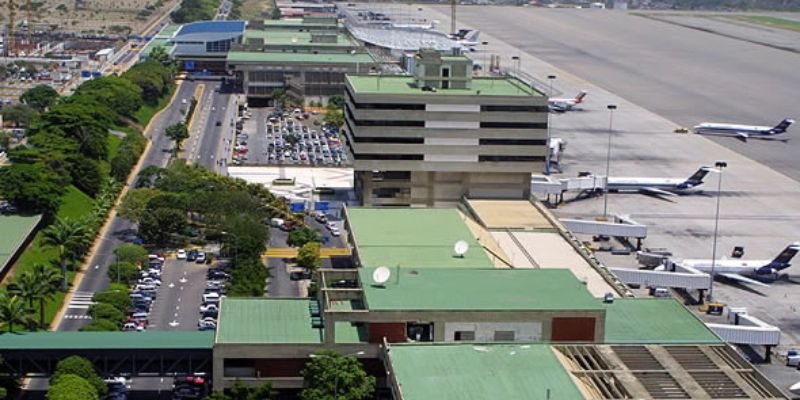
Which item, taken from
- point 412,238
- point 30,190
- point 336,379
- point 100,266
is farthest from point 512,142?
point 336,379

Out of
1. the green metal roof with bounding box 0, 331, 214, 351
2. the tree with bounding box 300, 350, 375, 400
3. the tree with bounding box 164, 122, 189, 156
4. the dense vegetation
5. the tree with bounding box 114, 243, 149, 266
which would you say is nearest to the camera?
the tree with bounding box 300, 350, 375, 400

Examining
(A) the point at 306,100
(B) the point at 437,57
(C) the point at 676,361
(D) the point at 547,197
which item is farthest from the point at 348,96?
(A) the point at 306,100

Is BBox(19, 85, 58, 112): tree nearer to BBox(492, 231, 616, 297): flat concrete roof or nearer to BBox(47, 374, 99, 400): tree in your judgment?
BBox(492, 231, 616, 297): flat concrete roof

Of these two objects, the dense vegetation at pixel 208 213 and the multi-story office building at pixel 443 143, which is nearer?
the dense vegetation at pixel 208 213

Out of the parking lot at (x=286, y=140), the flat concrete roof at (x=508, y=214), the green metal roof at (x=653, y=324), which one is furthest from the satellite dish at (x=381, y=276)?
the parking lot at (x=286, y=140)

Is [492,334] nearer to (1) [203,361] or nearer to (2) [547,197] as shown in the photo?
(1) [203,361]

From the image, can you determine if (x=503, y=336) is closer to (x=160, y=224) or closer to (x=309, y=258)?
(x=309, y=258)

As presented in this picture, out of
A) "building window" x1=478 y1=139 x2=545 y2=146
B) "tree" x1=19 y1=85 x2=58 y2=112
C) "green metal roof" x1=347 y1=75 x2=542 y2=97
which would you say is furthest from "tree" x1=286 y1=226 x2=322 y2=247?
"tree" x1=19 y1=85 x2=58 y2=112

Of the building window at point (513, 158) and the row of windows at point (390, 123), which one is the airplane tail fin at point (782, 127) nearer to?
the building window at point (513, 158)
